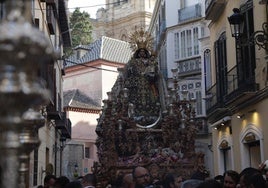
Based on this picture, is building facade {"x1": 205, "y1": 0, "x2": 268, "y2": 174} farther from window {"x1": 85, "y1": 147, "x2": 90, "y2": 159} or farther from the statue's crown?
window {"x1": 85, "y1": 147, "x2": 90, "y2": 159}

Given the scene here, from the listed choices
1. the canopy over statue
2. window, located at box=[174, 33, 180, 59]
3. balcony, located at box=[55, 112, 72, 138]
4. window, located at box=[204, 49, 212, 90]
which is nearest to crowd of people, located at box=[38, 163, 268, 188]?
the canopy over statue

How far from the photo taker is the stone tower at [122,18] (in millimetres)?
58688

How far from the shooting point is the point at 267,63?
12242 mm

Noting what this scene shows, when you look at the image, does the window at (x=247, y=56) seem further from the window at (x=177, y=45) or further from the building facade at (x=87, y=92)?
the building facade at (x=87, y=92)

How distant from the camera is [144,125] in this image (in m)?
17.9

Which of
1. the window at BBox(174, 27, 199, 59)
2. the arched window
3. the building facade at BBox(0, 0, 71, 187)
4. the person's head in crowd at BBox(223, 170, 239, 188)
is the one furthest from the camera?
the window at BBox(174, 27, 199, 59)

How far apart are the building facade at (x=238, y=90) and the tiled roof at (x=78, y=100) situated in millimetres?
17728

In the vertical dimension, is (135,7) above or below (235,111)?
above

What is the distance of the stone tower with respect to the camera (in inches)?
2311

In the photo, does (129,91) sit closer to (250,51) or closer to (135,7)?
(250,51)

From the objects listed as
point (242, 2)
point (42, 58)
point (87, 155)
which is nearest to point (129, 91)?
point (242, 2)

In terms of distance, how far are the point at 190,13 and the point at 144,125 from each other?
1331 cm

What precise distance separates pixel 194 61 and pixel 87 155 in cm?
1301

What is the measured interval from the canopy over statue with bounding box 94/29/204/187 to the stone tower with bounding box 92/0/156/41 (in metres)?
38.3
